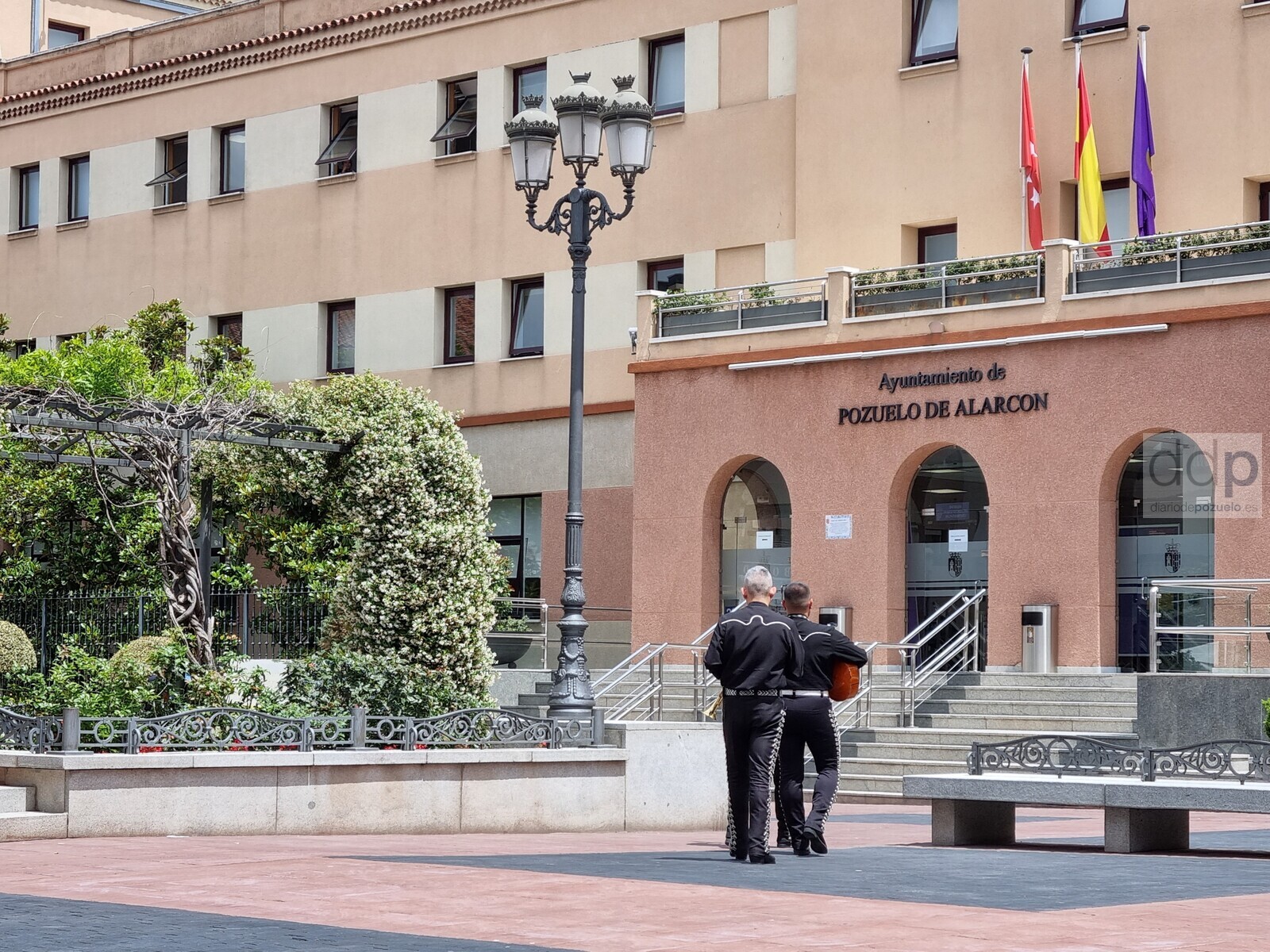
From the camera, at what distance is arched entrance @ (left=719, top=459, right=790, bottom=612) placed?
29031mm

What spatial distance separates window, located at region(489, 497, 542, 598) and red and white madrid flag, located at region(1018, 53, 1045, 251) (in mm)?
9934

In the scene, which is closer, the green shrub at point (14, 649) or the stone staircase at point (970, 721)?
the stone staircase at point (970, 721)

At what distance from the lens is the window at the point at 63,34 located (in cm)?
4650

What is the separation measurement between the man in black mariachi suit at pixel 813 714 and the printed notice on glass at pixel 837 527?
14.6 meters

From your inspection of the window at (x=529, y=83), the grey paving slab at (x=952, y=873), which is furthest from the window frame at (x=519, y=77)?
the grey paving slab at (x=952, y=873)

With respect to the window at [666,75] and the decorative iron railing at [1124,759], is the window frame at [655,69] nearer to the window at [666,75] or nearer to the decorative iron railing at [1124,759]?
the window at [666,75]

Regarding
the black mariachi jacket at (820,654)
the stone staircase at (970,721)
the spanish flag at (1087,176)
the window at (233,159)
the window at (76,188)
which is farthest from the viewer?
the window at (76,188)

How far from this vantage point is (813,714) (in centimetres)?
1302

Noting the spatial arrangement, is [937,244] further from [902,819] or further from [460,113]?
[902,819]

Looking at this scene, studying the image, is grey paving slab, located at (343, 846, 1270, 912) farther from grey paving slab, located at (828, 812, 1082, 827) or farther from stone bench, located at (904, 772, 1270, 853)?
grey paving slab, located at (828, 812, 1082, 827)

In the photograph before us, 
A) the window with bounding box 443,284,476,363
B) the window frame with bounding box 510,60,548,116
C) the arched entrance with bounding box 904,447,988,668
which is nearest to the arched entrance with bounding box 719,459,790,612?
the arched entrance with bounding box 904,447,988,668

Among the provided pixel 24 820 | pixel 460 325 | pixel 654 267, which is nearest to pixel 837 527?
pixel 654 267

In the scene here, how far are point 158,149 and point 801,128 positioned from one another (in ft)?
47.2

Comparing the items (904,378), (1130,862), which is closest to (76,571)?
(904,378)
